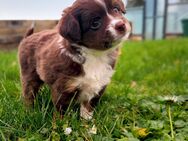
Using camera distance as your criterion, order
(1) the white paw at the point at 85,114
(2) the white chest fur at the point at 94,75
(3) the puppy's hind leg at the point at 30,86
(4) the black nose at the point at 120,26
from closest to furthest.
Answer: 1. (4) the black nose at the point at 120,26
2. (2) the white chest fur at the point at 94,75
3. (1) the white paw at the point at 85,114
4. (3) the puppy's hind leg at the point at 30,86

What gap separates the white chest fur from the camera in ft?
9.57

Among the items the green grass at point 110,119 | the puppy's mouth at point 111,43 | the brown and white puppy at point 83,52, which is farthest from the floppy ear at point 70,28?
the green grass at point 110,119

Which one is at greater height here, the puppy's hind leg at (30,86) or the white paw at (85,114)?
the puppy's hind leg at (30,86)

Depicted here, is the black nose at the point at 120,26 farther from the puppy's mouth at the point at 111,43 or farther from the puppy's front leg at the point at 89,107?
the puppy's front leg at the point at 89,107

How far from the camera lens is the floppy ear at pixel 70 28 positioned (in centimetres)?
276

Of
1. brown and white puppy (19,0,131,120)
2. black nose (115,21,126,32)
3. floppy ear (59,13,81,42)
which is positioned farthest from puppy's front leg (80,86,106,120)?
black nose (115,21,126,32)

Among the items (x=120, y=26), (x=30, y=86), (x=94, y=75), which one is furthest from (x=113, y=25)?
(x=30, y=86)

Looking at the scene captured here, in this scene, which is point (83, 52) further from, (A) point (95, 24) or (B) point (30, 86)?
(B) point (30, 86)

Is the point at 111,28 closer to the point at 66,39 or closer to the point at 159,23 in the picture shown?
→ the point at 66,39

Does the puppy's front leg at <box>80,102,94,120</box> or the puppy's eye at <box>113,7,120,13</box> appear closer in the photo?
the puppy's eye at <box>113,7,120,13</box>

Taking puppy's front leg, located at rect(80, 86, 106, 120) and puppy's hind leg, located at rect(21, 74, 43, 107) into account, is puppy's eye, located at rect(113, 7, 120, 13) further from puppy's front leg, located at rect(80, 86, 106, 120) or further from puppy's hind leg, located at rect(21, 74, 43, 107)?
puppy's hind leg, located at rect(21, 74, 43, 107)

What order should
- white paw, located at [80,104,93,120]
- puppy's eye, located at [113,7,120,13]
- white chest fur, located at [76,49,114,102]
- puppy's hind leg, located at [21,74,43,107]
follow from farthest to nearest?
1. puppy's hind leg, located at [21,74,43,107]
2. white paw, located at [80,104,93,120]
3. white chest fur, located at [76,49,114,102]
4. puppy's eye, located at [113,7,120,13]

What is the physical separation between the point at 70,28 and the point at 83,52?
0.20 m

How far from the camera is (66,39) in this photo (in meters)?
2.88
